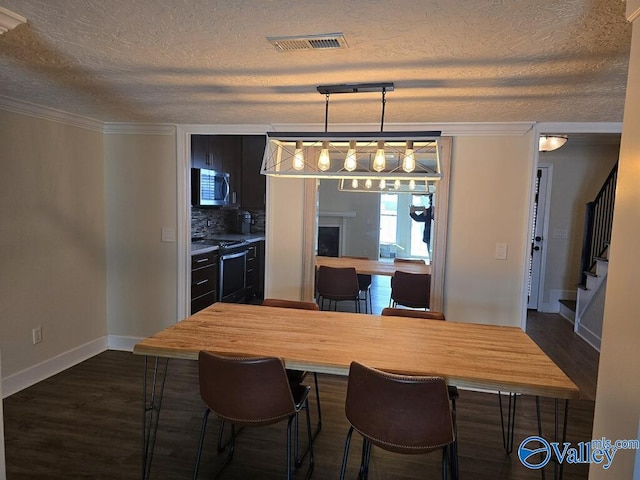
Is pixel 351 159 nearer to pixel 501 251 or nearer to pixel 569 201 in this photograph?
pixel 501 251

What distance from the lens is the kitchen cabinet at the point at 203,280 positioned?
414cm

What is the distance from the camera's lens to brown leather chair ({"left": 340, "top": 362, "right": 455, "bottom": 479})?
61.4 inches

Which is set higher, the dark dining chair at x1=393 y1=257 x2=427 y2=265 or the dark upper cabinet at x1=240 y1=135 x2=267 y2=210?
the dark upper cabinet at x1=240 y1=135 x2=267 y2=210

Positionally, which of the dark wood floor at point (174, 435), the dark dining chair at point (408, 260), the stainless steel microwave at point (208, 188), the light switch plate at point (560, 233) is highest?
the stainless steel microwave at point (208, 188)

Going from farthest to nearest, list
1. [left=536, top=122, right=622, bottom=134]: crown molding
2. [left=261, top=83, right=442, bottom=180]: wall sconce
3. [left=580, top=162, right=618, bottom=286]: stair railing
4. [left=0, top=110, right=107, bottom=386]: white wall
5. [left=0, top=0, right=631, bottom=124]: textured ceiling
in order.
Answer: [left=580, top=162, right=618, bottom=286]: stair railing < [left=536, top=122, right=622, bottom=134]: crown molding < [left=0, top=110, right=107, bottom=386]: white wall < [left=261, top=83, right=442, bottom=180]: wall sconce < [left=0, top=0, right=631, bottom=124]: textured ceiling

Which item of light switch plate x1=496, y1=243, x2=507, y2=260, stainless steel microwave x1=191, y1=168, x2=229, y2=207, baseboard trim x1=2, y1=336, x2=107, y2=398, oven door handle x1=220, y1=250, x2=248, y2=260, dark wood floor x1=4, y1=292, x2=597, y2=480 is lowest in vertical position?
dark wood floor x1=4, y1=292, x2=597, y2=480

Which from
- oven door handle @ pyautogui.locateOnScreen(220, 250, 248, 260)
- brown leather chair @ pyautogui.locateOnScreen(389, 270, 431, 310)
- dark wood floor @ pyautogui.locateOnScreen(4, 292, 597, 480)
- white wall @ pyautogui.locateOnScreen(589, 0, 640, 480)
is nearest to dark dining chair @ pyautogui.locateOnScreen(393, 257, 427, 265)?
brown leather chair @ pyautogui.locateOnScreen(389, 270, 431, 310)

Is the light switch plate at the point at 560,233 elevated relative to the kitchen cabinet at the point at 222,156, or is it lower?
lower

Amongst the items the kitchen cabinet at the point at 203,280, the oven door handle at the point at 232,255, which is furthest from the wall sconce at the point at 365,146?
the oven door handle at the point at 232,255

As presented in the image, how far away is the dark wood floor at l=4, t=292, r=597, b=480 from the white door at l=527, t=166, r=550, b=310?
2332 millimetres

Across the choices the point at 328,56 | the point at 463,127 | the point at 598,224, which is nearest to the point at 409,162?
the point at 328,56

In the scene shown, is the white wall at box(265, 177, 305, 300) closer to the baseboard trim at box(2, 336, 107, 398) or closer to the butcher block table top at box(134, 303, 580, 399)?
the butcher block table top at box(134, 303, 580, 399)

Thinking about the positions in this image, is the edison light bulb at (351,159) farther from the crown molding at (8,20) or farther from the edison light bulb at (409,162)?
the crown molding at (8,20)

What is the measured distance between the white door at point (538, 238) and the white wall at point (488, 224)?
2.48m
